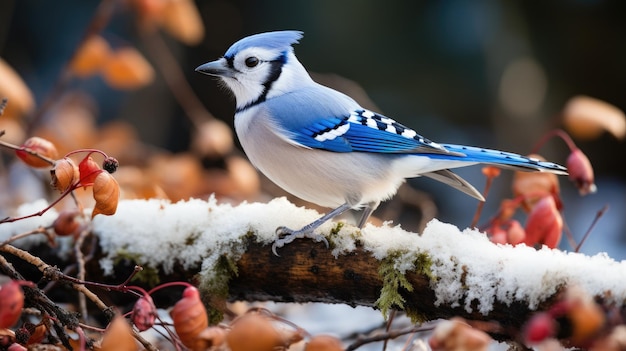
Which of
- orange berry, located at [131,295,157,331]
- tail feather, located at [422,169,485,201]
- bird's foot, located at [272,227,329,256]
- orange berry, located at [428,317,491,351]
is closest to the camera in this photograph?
orange berry, located at [428,317,491,351]

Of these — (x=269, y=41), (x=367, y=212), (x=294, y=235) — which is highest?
(x=269, y=41)

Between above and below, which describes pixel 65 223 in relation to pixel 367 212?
above

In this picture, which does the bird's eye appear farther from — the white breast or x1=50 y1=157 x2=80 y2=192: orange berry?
x1=50 y1=157 x2=80 y2=192: orange berry

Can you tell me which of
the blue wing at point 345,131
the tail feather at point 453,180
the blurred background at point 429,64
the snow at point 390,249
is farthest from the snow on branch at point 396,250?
the blurred background at point 429,64

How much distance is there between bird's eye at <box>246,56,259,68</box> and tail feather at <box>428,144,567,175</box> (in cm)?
64

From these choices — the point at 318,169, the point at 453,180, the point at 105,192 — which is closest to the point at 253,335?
the point at 105,192

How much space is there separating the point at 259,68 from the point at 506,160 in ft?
2.74

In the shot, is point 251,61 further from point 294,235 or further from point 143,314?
point 143,314

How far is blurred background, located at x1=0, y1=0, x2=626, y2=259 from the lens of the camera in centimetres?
550

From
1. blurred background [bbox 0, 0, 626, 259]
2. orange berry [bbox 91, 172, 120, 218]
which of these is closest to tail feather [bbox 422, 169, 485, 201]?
orange berry [bbox 91, 172, 120, 218]

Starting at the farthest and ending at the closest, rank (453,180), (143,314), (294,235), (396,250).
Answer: (453,180)
(294,235)
(396,250)
(143,314)

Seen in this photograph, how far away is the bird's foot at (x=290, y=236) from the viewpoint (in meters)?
1.86

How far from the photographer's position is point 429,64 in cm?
604

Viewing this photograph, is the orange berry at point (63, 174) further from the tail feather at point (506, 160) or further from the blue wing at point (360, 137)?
the tail feather at point (506, 160)
